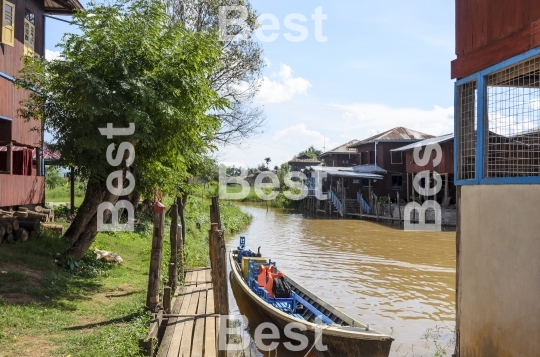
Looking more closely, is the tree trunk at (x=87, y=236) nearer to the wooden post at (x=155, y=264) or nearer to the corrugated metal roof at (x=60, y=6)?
the wooden post at (x=155, y=264)

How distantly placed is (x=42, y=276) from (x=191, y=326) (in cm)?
366

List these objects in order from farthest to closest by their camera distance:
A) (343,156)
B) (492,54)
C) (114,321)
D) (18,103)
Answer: (343,156) → (18,103) → (114,321) → (492,54)

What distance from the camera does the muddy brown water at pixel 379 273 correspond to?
11.8 metres

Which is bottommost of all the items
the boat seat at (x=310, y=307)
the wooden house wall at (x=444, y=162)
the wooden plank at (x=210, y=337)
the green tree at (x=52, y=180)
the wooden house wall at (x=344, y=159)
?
the wooden plank at (x=210, y=337)

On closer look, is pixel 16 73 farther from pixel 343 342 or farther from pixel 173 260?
pixel 343 342

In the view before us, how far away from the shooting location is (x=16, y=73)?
49.8 ft

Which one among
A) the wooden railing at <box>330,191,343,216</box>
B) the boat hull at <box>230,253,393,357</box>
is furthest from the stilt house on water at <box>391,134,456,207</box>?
the boat hull at <box>230,253,393,357</box>

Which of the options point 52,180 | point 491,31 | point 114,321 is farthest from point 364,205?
point 491,31

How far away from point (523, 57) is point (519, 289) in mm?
2900

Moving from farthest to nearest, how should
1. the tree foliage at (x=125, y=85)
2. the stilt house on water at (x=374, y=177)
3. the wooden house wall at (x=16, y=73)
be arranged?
the stilt house on water at (x=374, y=177) → the wooden house wall at (x=16, y=73) → the tree foliage at (x=125, y=85)

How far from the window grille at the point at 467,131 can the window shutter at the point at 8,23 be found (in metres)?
12.0

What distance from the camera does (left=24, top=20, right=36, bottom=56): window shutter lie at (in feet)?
52.5

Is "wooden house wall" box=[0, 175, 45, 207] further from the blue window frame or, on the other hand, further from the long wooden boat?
the blue window frame

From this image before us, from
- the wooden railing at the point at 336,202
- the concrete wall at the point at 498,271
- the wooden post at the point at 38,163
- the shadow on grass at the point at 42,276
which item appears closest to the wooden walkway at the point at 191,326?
the shadow on grass at the point at 42,276
